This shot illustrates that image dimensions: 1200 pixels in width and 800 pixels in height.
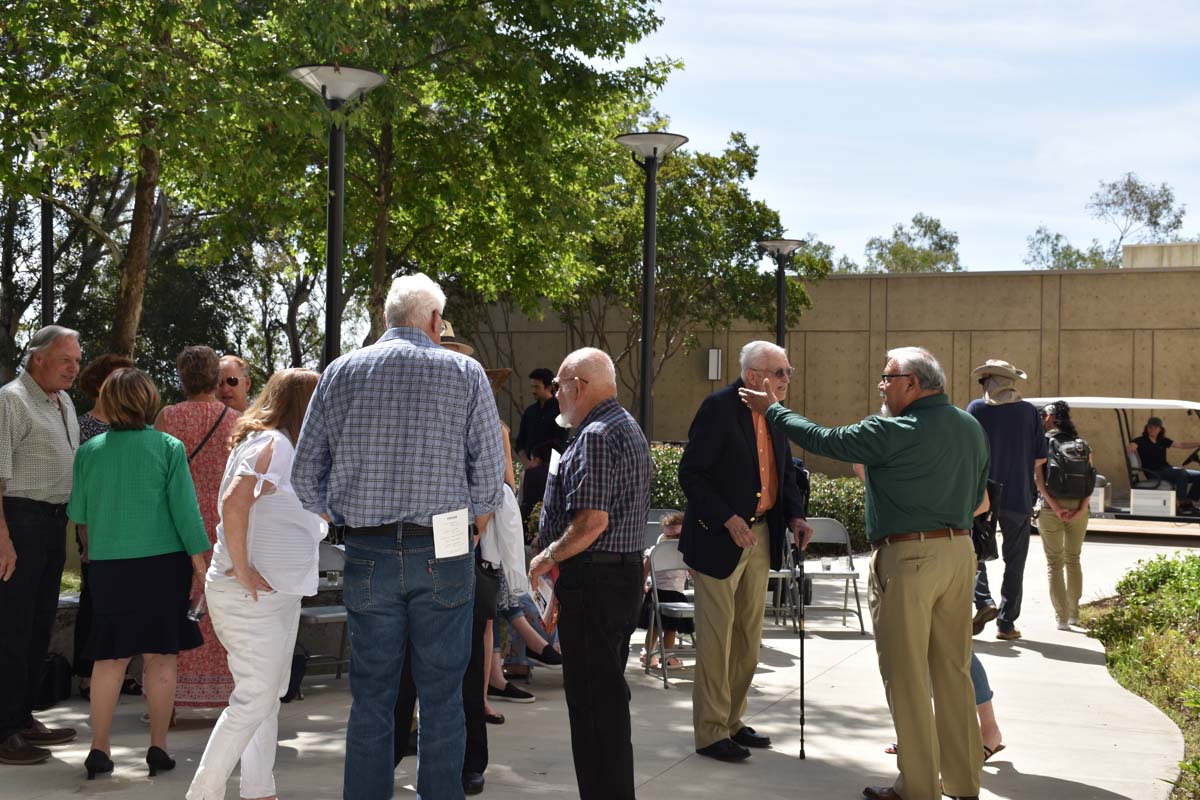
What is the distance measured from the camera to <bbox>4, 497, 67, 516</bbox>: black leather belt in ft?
18.4

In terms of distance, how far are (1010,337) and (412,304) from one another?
88.3ft

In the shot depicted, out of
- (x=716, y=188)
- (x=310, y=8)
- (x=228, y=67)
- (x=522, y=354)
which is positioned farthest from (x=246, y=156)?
(x=522, y=354)

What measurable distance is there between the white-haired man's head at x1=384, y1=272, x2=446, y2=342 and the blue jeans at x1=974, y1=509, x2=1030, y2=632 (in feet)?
18.7

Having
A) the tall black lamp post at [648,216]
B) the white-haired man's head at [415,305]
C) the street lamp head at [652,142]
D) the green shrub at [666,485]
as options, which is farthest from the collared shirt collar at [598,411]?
the green shrub at [666,485]

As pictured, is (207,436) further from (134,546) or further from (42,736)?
(42,736)

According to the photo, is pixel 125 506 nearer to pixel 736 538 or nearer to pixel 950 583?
pixel 736 538

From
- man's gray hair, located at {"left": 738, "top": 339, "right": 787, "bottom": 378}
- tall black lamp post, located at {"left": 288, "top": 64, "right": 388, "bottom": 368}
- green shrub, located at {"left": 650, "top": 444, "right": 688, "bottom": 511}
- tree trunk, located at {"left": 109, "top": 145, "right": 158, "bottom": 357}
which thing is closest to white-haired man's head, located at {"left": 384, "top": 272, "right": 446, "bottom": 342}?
man's gray hair, located at {"left": 738, "top": 339, "right": 787, "bottom": 378}

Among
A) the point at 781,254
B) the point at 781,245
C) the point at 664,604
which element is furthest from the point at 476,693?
the point at 781,254

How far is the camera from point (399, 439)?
4.12 meters

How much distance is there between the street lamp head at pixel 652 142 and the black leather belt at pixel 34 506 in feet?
26.5

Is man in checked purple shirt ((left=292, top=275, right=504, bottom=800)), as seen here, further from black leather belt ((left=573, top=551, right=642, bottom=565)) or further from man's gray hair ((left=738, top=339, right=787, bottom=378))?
man's gray hair ((left=738, top=339, right=787, bottom=378))

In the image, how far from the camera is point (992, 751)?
19.3 ft

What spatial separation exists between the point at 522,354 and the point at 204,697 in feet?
88.6

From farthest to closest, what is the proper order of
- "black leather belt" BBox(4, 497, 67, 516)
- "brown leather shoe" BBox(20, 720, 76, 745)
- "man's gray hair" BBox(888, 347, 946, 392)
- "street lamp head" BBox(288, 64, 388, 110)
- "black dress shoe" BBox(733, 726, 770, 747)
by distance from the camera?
"street lamp head" BBox(288, 64, 388, 110) → "black dress shoe" BBox(733, 726, 770, 747) → "brown leather shoe" BBox(20, 720, 76, 745) → "black leather belt" BBox(4, 497, 67, 516) → "man's gray hair" BBox(888, 347, 946, 392)
